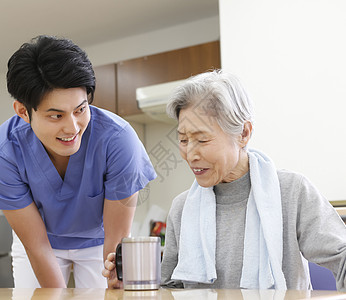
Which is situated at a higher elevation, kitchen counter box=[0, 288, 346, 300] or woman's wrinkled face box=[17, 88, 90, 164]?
woman's wrinkled face box=[17, 88, 90, 164]

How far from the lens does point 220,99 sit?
128 cm

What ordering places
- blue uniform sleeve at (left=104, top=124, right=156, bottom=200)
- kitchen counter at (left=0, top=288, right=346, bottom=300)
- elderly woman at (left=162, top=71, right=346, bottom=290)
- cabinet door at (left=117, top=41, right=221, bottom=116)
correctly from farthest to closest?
cabinet door at (left=117, top=41, right=221, bottom=116), blue uniform sleeve at (left=104, top=124, right=156, bottom=200), elderly woman at (left=162, top=71, right=346, bottom=290), kitchen counter at (left=0, top=288, right=346, bottom=300)

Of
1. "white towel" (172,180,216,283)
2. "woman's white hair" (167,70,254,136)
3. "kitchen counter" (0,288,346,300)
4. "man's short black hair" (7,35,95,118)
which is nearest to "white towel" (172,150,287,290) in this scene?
"white towel" (172,180,216,283)

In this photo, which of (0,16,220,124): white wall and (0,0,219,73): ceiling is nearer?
(0,0,219,73): ceiling

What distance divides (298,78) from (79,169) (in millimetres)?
1507

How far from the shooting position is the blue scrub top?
59.6 inches

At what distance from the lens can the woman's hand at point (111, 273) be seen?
1.19 meters

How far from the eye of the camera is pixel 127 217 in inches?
60.8

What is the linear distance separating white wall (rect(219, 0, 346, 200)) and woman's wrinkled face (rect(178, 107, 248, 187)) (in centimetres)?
133

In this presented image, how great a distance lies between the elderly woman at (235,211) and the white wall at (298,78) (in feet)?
4.03

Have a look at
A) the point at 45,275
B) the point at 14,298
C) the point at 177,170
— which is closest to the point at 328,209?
the point at 14,298

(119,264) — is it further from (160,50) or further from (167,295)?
(160,50)

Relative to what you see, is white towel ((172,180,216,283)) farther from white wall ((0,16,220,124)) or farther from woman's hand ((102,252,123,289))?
white wall ((0,16,220,124))

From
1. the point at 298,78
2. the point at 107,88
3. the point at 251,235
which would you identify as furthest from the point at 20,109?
the point at 107,88
